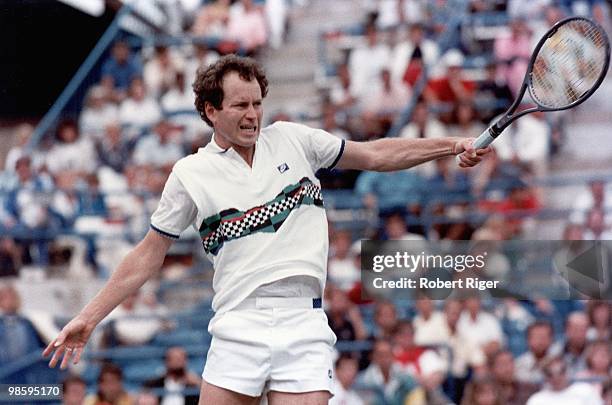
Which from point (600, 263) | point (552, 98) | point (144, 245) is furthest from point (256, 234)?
point (600, 263)

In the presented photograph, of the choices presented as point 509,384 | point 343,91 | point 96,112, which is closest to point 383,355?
point 509,384

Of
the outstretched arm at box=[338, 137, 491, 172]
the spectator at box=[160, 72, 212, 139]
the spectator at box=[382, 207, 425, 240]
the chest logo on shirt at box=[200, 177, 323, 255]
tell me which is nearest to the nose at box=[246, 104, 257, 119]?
the chest logo on shirt at box=[200, 177, 323, 255]

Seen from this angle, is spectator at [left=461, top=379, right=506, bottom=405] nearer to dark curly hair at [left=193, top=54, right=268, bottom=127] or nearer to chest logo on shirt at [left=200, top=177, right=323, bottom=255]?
chest logo on shirt at [left=200, top=177, right=323, bottom=255]

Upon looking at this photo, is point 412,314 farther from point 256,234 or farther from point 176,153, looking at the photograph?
point 256,234

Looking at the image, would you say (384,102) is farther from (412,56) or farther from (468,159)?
(468,159)

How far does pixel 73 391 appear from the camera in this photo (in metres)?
7.10

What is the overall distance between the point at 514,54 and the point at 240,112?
5.19 meters

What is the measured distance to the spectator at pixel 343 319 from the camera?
755cm

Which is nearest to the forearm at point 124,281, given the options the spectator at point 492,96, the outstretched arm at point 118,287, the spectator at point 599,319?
the outstretched arm at point 118,287

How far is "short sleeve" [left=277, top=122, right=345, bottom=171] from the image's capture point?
385 centimetres

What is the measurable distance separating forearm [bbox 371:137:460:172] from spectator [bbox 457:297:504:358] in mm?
3708

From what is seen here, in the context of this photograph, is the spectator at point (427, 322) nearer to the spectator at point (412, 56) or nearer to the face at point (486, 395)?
the face at point (486, 395)

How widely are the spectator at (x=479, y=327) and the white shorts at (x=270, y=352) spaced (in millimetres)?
3934

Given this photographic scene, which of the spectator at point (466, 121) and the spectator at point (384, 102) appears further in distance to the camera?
the spectator at point (384, 102)
